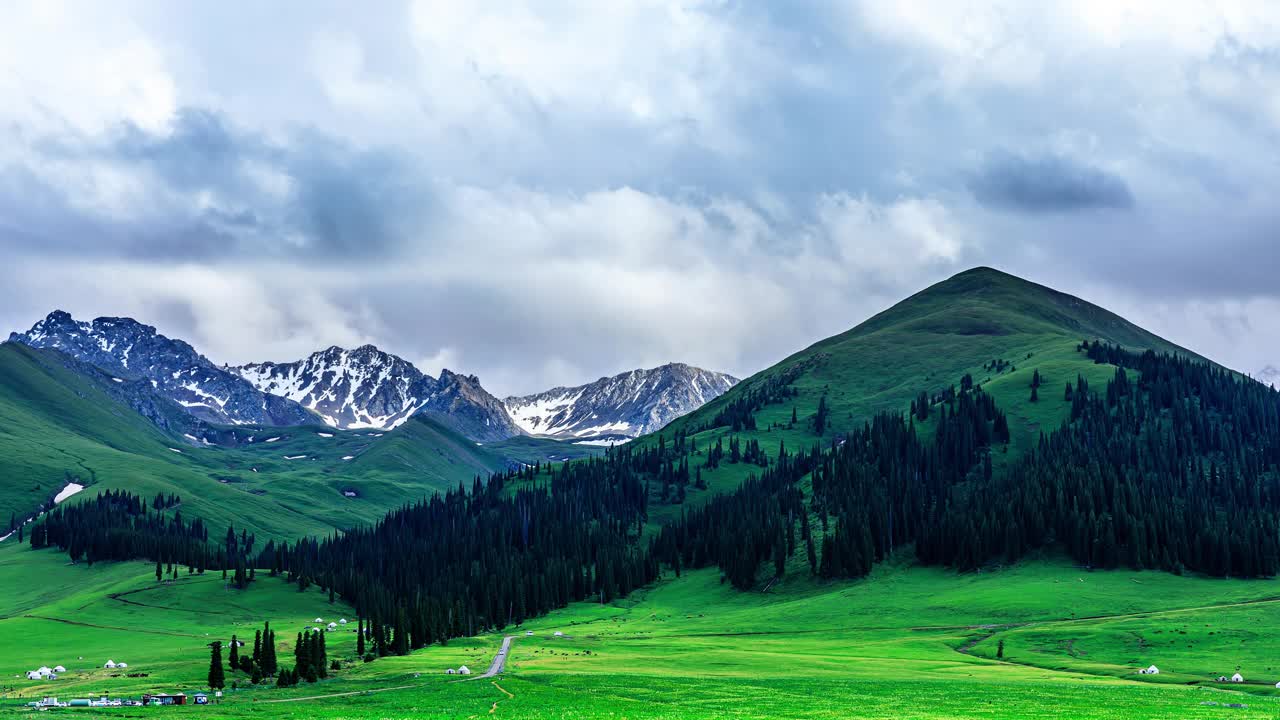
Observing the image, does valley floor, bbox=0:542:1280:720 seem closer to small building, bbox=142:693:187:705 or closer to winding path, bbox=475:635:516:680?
winding path, bbox=475:635:516:680

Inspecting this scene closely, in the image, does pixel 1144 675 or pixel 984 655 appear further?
pixel 984 655

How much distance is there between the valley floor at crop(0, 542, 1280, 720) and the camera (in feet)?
248

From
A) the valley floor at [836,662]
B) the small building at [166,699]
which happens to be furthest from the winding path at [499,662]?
the small building at [166,699]

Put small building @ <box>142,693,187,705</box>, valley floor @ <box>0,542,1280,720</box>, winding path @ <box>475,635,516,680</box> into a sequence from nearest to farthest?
valley floor @ <box>0,542,1280,720</box> < small building @ <box>142,693,187,705</box> < winding path @ <box>475,635,516,680</box>

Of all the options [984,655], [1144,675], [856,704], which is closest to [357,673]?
[856,704]

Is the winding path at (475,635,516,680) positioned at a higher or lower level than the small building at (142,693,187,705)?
lower

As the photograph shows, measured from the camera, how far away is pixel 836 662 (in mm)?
113938

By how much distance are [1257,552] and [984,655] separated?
336 feet

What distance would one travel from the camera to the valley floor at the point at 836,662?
75.6 meters

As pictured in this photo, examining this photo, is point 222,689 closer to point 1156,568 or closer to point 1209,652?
point 1209,652

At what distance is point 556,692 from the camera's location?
3393 inches

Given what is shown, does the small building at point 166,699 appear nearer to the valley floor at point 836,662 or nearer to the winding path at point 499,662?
the valley floor at point 836,662

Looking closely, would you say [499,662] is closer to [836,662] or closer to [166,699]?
[836,662]

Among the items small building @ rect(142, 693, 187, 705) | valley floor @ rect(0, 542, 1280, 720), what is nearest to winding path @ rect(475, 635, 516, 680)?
valley floor @ rect(0, 542, 1280, 720)
